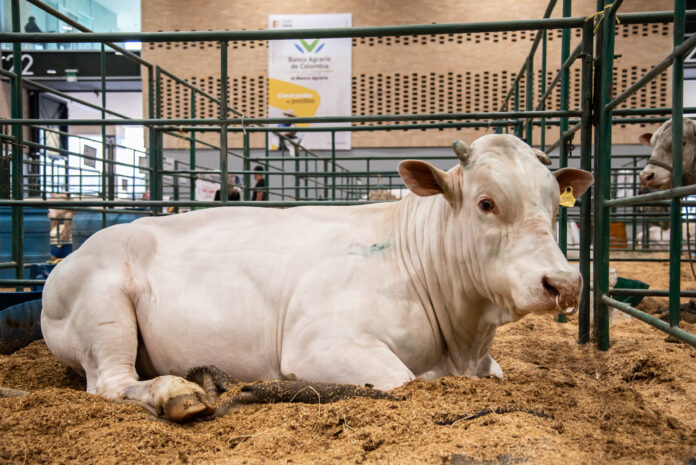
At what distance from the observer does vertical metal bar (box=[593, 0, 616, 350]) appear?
2977 mm

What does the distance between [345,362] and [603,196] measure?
173 cm

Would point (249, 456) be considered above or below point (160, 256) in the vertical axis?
below

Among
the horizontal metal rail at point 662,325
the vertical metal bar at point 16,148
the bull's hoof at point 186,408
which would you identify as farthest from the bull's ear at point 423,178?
the vertical metal bar at point 16,148

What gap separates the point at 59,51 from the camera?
1717 centimetres

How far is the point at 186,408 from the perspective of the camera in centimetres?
179

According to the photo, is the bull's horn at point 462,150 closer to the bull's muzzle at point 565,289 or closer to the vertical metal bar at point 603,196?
the bull's muzzle at point 565,289

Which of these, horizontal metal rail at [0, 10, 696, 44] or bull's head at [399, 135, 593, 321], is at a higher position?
horizontal metal rail at [0, 10, 696, 44]

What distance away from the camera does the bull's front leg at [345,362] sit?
6.54 feet

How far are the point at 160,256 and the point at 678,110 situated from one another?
2087 millimetres

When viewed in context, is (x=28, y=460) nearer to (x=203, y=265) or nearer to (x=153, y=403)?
(x=153, y=403)

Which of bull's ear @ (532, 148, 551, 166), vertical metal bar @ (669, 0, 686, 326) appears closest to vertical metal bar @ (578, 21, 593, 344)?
bull's ear @ (532, 148, 551, 166)

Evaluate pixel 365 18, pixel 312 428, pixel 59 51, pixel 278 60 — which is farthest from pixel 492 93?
pixel 312 428

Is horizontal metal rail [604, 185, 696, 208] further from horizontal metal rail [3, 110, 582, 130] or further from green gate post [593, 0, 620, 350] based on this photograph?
horizontal metal rail [3, 110, 582, 130]

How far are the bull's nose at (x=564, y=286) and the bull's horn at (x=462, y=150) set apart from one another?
578mm
